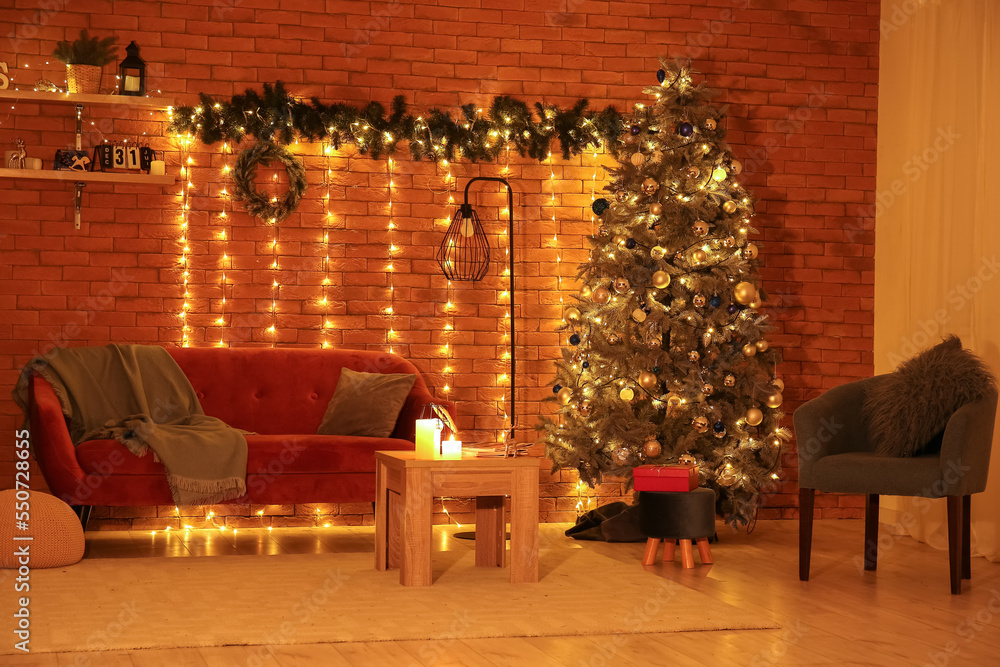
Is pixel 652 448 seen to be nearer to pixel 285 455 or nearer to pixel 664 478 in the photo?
pixel 664 478

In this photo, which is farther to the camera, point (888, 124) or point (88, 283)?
point (888, 124)

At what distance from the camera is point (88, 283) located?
5273 millimetres

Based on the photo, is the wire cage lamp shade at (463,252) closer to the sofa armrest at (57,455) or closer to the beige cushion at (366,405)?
the beige cushion at (366,405)

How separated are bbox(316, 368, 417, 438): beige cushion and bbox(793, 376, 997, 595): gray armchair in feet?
6.15

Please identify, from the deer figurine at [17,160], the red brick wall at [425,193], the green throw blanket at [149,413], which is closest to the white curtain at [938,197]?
the red brick wall at [425,193]

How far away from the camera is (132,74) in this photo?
17.0ft

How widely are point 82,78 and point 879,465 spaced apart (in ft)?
13.3

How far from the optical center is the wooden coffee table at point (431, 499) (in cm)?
382

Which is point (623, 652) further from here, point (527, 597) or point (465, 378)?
point (465, 378)

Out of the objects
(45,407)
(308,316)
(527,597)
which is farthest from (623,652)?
(308,316)

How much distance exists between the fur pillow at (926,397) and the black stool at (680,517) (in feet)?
2.47

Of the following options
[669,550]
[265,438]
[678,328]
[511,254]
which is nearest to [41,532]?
[265,438]

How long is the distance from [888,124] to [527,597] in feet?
12.5

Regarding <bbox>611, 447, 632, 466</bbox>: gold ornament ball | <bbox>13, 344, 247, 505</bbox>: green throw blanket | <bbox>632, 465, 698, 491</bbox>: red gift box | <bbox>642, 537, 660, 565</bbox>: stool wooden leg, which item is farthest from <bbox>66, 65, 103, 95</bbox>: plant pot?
<bbox>642, 537, 660, 565</bbox>: stool wooden leg
